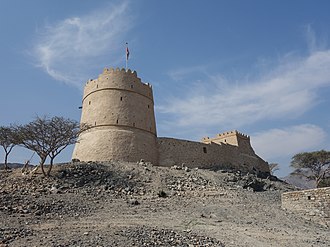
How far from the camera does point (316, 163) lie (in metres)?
33.1

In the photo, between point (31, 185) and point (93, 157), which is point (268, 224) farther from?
point (93, 157)

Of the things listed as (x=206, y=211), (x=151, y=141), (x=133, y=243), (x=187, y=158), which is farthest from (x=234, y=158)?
(x=133, y=243)

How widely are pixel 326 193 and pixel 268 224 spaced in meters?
2.96

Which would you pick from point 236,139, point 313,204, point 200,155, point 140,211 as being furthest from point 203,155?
point 140,211

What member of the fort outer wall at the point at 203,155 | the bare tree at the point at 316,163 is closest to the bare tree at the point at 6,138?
the fort outer wall at the point at 203,155

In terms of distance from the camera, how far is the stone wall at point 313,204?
11.1 meters

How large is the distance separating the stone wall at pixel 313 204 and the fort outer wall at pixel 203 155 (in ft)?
51.1

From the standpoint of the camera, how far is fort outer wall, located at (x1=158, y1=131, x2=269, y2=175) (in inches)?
1091

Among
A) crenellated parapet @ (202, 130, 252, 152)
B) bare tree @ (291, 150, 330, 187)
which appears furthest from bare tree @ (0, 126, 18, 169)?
bare tree @ (291, 150, 330, 187)

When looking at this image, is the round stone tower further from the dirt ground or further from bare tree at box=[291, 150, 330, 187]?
bare tree at box=[291, 150, 330, 187]

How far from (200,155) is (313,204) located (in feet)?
59.2

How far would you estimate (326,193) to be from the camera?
1125cm

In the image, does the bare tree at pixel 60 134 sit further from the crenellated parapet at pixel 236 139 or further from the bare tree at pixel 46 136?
the crenellated parapet at pixel 236 139

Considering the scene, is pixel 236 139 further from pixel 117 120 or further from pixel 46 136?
pixel 46 136
